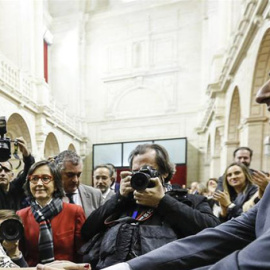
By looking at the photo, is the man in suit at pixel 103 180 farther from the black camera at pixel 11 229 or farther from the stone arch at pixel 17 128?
the stone arch at pixel 17 128

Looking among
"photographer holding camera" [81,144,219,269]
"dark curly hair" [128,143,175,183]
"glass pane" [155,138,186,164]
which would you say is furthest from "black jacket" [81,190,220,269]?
"glass pane" [155,138,186,164]

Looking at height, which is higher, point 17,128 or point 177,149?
point 17,128

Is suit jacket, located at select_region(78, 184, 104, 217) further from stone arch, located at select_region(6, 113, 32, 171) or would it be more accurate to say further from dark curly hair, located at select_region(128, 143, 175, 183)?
stone arch, located at select_region(6, 113, 32, 171)

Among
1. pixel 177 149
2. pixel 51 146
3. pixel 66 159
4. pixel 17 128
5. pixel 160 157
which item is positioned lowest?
pixel 177 149

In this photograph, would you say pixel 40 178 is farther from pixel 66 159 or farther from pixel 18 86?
pixel 18 86

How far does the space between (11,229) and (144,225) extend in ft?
2.74

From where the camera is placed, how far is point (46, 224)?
5.92 feet

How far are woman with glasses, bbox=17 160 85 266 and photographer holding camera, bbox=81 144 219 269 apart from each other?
1.10 feet

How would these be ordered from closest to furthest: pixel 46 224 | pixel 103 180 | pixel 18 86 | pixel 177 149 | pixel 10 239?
pixel 10 239 → pixel 46 224 → pixel 103 180 → pixel 18 86 → pixel 177 149

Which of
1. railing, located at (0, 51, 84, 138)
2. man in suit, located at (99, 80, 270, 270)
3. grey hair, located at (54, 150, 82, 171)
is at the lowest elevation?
man in suit, located at (99, 80, 270, 270)

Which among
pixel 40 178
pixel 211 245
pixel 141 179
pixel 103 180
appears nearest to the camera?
pixel 211 245

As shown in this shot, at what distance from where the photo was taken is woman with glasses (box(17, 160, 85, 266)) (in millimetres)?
1769

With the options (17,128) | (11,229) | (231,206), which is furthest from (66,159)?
(17,128)

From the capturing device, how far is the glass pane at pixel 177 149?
522 inches
